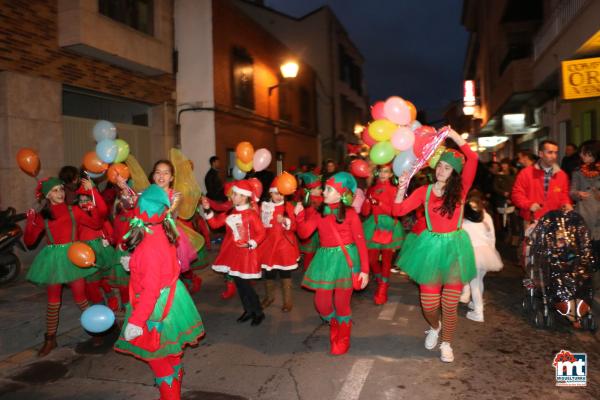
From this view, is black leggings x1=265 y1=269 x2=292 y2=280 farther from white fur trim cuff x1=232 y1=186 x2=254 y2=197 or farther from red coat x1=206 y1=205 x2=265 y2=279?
white fur trim cuff x1=232 y1=186 x2=254 y2=197

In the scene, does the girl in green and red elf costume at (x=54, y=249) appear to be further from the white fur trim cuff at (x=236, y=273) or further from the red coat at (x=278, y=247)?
the red coat at (x=278, y=247)

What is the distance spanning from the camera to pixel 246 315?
5910mm

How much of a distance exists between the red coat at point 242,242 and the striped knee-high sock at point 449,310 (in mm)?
2133

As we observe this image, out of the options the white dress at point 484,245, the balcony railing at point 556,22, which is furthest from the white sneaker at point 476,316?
the balcony railing at point 556,22

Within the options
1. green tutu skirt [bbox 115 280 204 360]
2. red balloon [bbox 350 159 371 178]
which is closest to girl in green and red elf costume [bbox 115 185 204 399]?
green tutu skirt [bbox 115 280 204 360]

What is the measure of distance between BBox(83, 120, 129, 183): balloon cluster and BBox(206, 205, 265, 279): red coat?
1.23 m

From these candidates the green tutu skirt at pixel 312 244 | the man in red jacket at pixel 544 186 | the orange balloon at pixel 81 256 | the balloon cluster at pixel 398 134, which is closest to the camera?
the orange balloon at pixel 81 256

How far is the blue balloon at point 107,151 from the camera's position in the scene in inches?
211

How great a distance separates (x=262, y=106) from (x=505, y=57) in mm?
11890

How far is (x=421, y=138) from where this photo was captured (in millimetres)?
4855

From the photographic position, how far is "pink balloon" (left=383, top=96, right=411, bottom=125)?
504cm

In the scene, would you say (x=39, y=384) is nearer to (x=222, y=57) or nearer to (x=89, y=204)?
(x=89, y=204)

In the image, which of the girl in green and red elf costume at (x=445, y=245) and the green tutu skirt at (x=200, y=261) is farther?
the green tutu skirt at (x=200, y=261)

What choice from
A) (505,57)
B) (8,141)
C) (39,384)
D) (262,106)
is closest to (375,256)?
(39,384)
